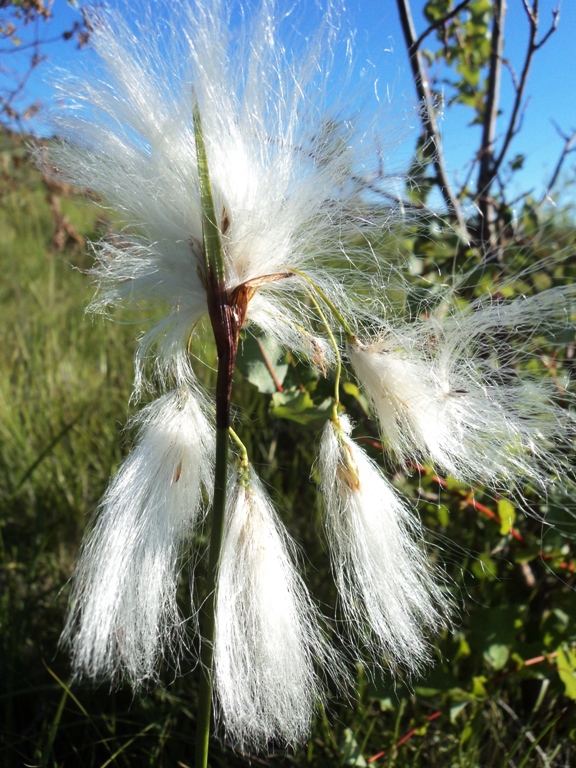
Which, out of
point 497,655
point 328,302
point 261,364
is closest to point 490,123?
point 261,364

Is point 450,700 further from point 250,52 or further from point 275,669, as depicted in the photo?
point 250,52

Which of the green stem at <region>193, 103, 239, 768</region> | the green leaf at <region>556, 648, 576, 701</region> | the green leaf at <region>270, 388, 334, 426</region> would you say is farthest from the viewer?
the green leaf at <region>556, 648, 576, 701</region>

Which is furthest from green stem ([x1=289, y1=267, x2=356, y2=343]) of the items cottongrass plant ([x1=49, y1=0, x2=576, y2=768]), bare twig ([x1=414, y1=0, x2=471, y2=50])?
bare twig ([x1=414, y1=0, x2=471, y2=50])

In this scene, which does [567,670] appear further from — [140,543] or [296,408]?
[140,543]

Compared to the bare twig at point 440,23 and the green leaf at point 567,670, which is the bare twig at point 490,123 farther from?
the green leaf at point 567,670

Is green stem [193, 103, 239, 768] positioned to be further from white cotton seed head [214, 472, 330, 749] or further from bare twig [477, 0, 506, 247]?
bare twig [477, 0, 506, 247]

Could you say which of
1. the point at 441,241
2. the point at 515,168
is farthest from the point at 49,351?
the point at 515,168

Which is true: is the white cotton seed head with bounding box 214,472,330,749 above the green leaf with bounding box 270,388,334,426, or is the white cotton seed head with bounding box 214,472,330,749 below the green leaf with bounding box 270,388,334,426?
below
